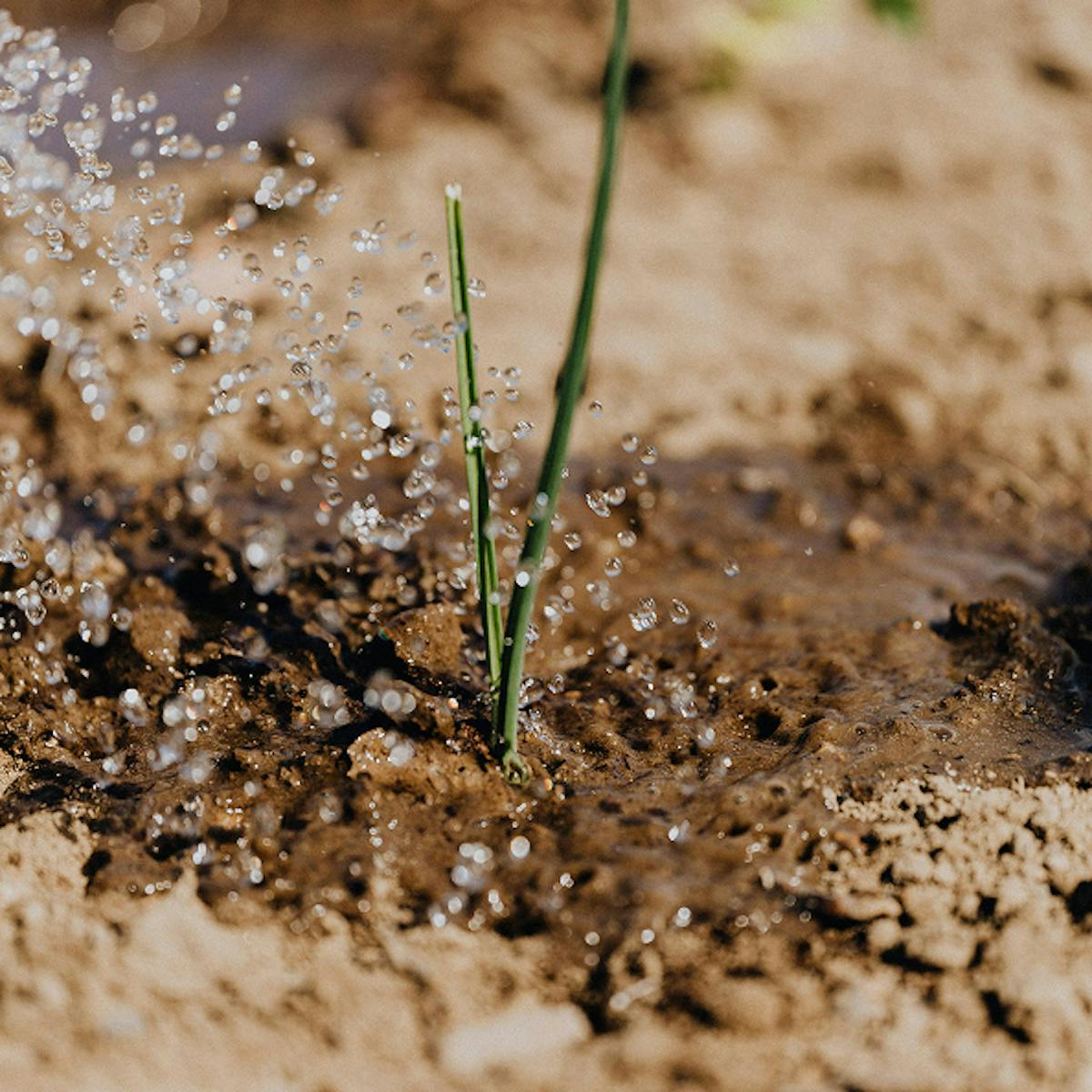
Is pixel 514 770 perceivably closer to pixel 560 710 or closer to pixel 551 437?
pixel 560 710

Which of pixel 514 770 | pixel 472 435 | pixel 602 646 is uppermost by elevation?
pixel 472 435

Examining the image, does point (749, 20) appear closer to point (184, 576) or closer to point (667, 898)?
point (184, 576)

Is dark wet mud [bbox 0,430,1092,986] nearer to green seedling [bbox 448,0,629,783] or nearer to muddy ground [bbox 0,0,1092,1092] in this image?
muddy ground [bbox 0,0,1092,1092]

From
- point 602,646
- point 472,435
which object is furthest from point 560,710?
point 472,435

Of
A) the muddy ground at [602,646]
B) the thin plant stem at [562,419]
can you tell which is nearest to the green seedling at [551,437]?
the thin plant stem at [562,419]

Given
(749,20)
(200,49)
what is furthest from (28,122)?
(200,49)

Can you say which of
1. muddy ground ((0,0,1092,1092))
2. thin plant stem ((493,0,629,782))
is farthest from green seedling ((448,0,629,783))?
muddy ground ((0,0,1092,1092))
